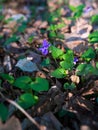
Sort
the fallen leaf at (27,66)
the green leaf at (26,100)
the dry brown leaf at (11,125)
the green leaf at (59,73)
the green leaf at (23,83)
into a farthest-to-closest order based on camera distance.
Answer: the fallen leaf at (27,66), the green leaf at (59,73), the green leaf at (23,83), the green leaf at (26,100), the dry brown leaf at (11,125)

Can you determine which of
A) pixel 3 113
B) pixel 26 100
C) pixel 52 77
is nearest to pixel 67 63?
pixel 52 77

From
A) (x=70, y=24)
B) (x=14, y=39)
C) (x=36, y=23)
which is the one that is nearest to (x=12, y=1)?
(x=36, y=23)

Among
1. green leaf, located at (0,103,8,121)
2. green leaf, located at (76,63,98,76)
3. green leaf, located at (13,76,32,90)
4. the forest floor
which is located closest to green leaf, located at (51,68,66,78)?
the forest floor

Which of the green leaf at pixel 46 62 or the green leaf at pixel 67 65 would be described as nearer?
the green leaf at pixel 67 65

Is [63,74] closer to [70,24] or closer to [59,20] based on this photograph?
[70,24]

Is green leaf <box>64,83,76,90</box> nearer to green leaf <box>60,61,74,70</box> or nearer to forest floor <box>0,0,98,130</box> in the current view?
forest floor <box>0,0,98,130</box>

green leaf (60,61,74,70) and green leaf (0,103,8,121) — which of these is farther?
green leaf (60,61,74,70)

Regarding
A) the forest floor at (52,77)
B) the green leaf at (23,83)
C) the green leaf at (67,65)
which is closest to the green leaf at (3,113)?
the forest floor at (52,77)

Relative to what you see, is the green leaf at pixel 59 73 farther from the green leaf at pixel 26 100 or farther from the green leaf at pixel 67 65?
the green leaf at pixel 26 100
